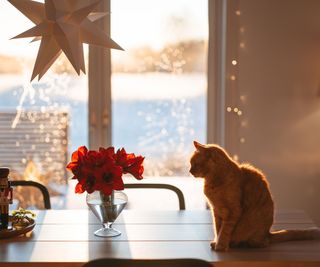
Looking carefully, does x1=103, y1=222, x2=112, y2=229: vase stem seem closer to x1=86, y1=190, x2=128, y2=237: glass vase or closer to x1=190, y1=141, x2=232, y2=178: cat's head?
x1=86, y1=190, x2=128, y2=237: glass vase

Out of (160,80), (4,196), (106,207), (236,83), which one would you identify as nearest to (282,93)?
(236,83)

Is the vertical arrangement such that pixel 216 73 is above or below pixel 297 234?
above

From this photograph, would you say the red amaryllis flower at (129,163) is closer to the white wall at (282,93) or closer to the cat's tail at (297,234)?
the cat's tail at (297,234)

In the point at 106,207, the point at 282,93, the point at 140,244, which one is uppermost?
the point at 282,93

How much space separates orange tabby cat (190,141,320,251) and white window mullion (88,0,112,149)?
1.72 metres

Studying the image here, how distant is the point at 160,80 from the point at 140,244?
184 centimetres

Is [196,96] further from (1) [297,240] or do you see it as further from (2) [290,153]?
(1) [297,240]

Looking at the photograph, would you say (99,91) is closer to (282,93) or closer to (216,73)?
(216,73)

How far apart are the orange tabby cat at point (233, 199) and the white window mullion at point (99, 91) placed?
1.72 m

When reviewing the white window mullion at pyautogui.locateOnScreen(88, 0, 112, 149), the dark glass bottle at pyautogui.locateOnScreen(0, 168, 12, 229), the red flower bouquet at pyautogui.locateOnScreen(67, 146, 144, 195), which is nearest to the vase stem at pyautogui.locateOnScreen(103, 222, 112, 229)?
the red flower bouquet at pyautogui.locateOnScreen(67, 146, 144, 195)

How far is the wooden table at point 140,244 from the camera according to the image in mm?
1753

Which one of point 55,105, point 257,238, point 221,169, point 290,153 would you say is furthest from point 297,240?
point 55,105

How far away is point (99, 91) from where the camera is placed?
353 cm

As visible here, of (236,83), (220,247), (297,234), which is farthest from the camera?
(236,83)
